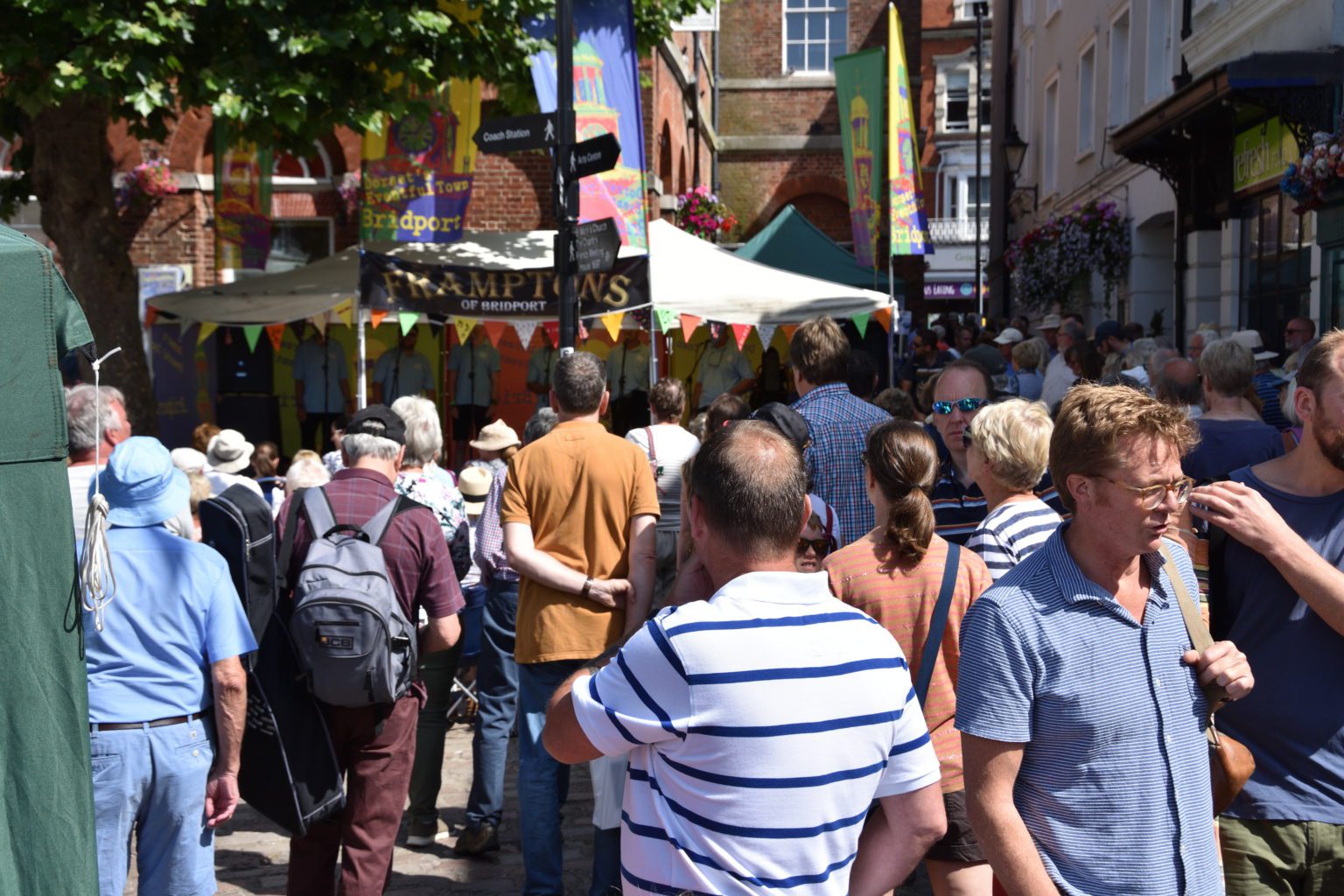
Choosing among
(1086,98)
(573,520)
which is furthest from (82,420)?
(1086,98)

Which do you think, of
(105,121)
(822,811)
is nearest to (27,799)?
(822,811)

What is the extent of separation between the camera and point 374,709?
4.61 meters

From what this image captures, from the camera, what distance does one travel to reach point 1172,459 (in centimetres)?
256

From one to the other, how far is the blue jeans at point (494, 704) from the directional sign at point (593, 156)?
2755 mm

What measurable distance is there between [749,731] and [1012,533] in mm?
1851

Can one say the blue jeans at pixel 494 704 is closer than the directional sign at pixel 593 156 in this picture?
Yes

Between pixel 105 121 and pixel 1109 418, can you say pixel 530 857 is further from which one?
pixel 105 121

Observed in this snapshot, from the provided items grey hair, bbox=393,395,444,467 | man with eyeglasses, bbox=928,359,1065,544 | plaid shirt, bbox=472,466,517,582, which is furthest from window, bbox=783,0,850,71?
man with eyeglasses, bbox=928,359,1065,544

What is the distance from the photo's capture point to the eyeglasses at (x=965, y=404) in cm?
519

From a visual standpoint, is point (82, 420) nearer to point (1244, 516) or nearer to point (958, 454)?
point (958, 454)

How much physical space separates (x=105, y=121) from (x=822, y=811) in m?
11.1

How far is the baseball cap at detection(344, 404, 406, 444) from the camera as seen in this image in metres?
4.80

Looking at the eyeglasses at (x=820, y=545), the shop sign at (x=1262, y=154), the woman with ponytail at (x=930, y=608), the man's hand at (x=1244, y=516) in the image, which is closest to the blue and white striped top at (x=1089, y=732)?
the man's hand at (x=1244, y=516)

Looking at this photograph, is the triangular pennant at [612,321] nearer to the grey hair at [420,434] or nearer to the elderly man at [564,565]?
the grey hair at [420,434]
